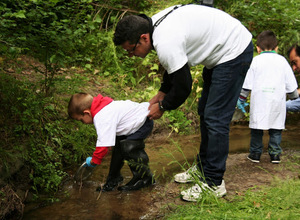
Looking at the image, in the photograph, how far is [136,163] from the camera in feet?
9.90

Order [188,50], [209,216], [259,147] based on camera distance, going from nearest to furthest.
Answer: [209,216]
[188,50]
[259,147]

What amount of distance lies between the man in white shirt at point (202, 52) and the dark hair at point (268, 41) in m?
1.50

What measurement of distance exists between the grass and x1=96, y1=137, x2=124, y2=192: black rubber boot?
0.91 metres

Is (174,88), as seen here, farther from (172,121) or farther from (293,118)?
(293,118)

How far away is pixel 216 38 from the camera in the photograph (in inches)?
95.3

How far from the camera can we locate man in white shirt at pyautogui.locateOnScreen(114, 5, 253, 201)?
226cm

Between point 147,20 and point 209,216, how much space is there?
62.0 inches

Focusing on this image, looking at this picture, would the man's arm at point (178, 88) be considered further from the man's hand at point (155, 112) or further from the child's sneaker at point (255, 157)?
the child's sneaker at point (255, 157)

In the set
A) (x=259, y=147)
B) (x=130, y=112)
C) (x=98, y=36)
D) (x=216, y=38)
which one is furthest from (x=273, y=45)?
(x=98, y=36)

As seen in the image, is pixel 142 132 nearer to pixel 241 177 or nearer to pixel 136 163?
pixel 136 163

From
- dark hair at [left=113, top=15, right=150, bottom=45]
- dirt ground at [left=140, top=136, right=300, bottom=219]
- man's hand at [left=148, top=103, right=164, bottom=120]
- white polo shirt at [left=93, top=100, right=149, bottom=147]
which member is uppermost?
dark hair at [left=113, top=15, right=150, bottom=45]

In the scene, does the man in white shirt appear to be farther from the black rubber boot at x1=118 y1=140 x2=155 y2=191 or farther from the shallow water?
the black rubber boot at x1=118 y1=140 x2=155 y2=191

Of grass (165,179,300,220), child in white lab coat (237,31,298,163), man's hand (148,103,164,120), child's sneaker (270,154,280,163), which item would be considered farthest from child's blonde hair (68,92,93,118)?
child's sneaker (270,154,280,163)

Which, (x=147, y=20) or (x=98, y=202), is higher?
(x=147, y=20)
